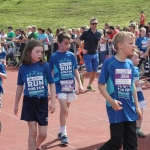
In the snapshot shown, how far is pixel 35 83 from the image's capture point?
570 cm

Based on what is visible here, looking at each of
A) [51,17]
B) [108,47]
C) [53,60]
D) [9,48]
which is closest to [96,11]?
[51,17]

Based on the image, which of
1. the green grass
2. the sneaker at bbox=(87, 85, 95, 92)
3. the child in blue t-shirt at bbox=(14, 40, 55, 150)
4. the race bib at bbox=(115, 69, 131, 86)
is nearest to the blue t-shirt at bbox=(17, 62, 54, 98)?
the child in blue t-shirt at bbox=(14, 40, 55, 150)

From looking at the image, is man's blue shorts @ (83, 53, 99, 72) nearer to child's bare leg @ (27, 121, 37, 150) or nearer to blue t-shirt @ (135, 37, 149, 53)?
blue t-shirt @ (135, 37, 149, 53)

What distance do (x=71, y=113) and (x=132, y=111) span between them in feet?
13.4

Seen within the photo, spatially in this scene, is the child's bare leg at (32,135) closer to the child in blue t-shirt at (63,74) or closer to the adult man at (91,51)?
the child in blue t-shirt at (63,74)

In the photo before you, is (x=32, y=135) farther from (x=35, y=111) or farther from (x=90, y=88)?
(x=90, y=88)

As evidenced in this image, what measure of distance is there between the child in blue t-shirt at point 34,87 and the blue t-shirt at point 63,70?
125 centimetres

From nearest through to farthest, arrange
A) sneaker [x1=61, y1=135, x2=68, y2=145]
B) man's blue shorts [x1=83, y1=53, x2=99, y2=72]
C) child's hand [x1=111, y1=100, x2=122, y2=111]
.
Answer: child's hand [x1=111, y1=100, x2=122, y2=111], sneaker [x1=61, y1=135, x2=68, y2=145], man's blue shorts [x1=83, y1=53, x2=99, y2=72]

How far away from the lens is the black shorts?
5.69m

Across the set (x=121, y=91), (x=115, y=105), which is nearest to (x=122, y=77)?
(x=121, y=91)

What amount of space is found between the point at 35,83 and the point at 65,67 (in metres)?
1.41

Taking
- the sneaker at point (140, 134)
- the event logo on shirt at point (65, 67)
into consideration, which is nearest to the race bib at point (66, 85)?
the event logo on shirt at point (65, 67)

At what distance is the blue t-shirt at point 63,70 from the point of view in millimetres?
7008

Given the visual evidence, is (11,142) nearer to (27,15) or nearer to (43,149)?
(43,149)
